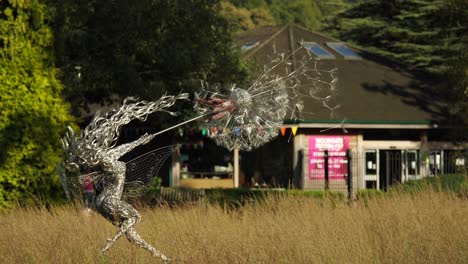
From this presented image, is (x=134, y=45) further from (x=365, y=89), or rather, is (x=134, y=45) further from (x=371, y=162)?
(x=365, y=89)

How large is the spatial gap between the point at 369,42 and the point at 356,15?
227 cm

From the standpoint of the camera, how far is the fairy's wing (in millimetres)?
10906

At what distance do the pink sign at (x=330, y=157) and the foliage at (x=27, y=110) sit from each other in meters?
14.8

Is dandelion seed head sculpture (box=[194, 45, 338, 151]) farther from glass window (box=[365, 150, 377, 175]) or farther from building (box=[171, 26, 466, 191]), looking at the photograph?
glass window (box=[365, 150, 377, 175])

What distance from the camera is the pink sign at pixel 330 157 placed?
3109 cm

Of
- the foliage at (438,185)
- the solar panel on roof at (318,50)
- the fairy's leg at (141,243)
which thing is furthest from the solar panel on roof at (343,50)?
the fairy's leg at (141,243)

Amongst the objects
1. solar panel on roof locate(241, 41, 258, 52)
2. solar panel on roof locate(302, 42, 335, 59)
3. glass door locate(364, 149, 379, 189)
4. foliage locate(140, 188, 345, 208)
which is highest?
solar panel on roof locate(241, 41, 258, 52)

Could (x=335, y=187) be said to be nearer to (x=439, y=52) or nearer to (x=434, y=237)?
(x=439, y=52)

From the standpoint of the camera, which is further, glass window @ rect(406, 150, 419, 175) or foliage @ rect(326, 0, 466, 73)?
foliage @ rect(326, 0, 466, 73)

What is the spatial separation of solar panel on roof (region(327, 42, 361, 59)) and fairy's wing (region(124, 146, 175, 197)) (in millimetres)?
26969

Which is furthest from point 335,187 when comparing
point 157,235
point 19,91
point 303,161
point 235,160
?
point 157,235

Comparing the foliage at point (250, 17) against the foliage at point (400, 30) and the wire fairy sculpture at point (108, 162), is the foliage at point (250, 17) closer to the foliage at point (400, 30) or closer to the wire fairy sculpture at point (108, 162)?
the foliage at point (400, 30)

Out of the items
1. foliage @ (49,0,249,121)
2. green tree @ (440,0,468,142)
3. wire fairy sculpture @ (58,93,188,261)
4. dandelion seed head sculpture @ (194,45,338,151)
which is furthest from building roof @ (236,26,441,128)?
wire fairy sculpture @ (58,93,188,261)

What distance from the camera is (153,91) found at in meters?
22.5
